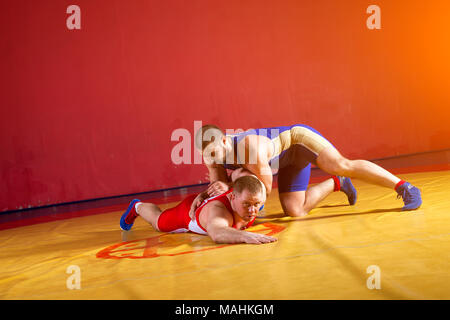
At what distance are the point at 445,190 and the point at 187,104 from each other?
4020 mm

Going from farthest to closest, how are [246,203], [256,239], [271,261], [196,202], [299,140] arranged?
[299,140]
[196,202]
[246,203]
[256,239]
[271,261]

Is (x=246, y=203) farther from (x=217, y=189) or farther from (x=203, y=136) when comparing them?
(x=203, y=136)

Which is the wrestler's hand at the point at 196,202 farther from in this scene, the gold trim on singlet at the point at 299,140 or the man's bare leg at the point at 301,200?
the man's bare leg at the point at 301,200

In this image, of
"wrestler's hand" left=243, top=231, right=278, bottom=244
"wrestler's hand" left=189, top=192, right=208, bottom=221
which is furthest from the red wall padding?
"wrestler's hand" left=243, top=231, right=278, bottom=244

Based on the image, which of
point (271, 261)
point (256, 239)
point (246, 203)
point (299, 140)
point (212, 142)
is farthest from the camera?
point (299, 140)

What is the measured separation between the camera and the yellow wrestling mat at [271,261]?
1395 millimetres

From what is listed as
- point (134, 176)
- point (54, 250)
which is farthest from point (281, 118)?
point (54, 250)

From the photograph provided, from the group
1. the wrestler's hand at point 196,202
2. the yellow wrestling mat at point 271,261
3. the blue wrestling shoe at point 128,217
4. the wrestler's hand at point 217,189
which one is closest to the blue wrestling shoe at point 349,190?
the yellow wrestling mat at point 271,261

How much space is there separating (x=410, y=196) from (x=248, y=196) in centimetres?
100

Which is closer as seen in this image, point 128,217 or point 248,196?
point 248,196

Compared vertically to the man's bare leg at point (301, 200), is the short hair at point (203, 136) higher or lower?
higher

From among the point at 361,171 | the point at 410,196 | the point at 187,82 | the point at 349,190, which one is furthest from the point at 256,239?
the point at 187,82

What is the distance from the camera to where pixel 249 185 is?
87.2 inches

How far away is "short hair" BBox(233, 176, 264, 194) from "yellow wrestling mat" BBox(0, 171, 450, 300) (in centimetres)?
27
